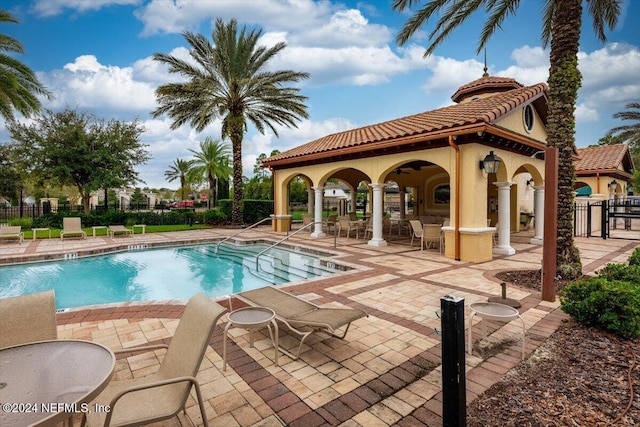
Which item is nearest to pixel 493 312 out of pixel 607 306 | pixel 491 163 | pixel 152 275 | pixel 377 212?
pixel 607 306

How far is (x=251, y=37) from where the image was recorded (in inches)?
718

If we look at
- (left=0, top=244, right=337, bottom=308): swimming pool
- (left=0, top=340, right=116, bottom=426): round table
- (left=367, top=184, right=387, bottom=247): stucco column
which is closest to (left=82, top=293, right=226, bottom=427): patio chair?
(left=0, top=340, right=116, bottom=426): round table

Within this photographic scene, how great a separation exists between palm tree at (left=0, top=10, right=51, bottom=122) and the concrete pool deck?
40.9ft

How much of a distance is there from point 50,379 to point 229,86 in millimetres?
18327

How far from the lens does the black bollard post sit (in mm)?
2488

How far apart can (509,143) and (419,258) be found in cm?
483

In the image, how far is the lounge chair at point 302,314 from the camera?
3787 millimetres

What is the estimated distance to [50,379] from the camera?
80.9 inches

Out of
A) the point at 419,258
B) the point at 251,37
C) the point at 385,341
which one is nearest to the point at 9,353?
the point at 385,341

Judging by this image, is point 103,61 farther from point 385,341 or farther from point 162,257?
point 385,341

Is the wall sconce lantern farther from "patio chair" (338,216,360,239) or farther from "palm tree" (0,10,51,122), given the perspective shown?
"palm tree" (0,10,51,122)

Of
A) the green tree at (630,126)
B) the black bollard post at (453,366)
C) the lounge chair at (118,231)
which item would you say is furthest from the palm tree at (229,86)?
the green tree at (630,126)

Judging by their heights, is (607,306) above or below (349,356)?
above

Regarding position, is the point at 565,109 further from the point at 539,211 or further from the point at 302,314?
the point at 302,314
